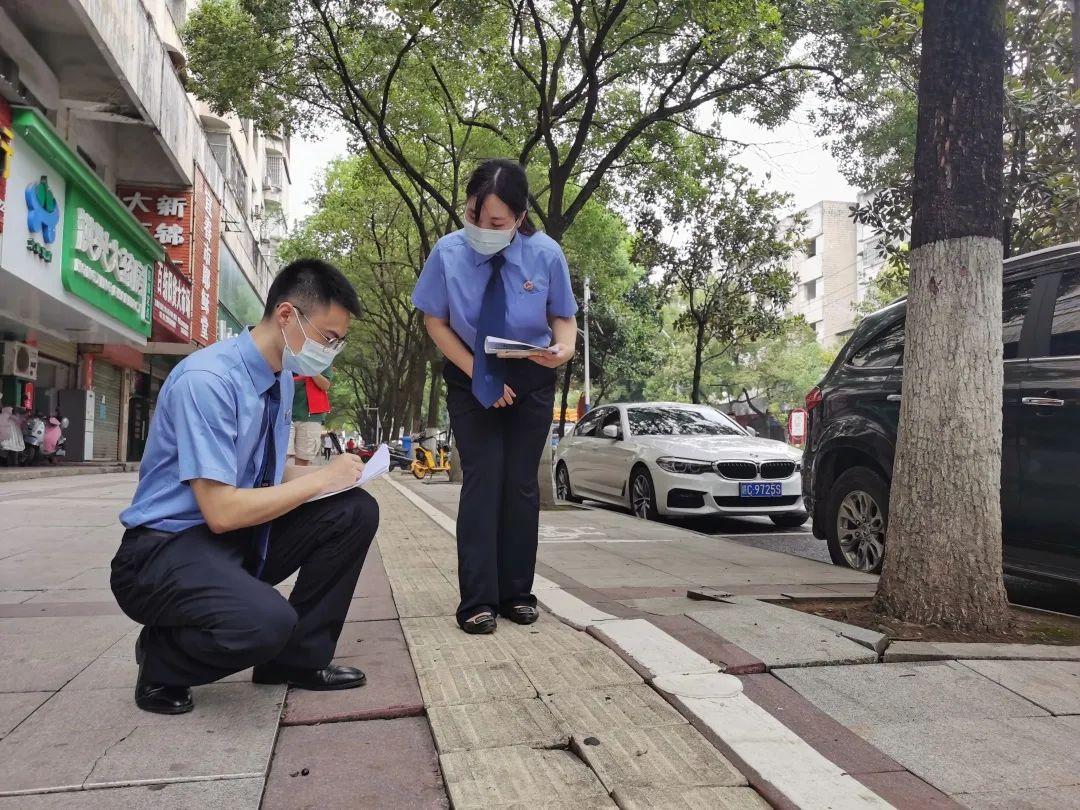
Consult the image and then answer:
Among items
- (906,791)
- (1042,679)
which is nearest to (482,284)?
(906,791)

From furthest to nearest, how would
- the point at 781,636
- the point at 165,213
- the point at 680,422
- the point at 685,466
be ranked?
the point at 165,213, the point at 680,422, the point at 685,466, the point at 781,636

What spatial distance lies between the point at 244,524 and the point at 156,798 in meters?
0.69

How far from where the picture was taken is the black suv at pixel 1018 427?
403cm

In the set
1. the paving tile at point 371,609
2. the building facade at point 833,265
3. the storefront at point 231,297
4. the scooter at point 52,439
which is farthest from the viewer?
the building facade at point 833,265

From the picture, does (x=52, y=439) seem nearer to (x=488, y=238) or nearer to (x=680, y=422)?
(x=680, y=422)

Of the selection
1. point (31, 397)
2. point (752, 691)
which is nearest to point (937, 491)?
point (752, 691)

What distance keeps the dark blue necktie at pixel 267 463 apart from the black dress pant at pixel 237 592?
23 mm

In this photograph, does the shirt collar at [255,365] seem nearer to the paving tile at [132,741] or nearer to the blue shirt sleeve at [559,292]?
the paving tile at [132,741]

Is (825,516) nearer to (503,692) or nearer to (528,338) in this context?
(528,338)

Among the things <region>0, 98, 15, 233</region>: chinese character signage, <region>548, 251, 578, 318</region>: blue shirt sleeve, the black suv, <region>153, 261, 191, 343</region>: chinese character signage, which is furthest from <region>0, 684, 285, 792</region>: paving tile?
<region>153, 261, 191, 343</region>: chinese character signage

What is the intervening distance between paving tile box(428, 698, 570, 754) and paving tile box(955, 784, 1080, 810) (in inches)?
37.2

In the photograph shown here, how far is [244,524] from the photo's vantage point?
2318mm

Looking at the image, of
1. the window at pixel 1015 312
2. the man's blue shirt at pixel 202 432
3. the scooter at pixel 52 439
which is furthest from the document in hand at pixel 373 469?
the scooter at pixel 52 439

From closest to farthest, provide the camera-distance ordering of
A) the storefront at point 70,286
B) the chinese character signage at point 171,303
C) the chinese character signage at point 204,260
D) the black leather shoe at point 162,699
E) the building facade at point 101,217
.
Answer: the black leather shoe at point 162,699 → the storefront at point 70,286 → the building facade at point 101,217 → the chinese character signage at point 171,303 → the chinese character signage at point 204,260
